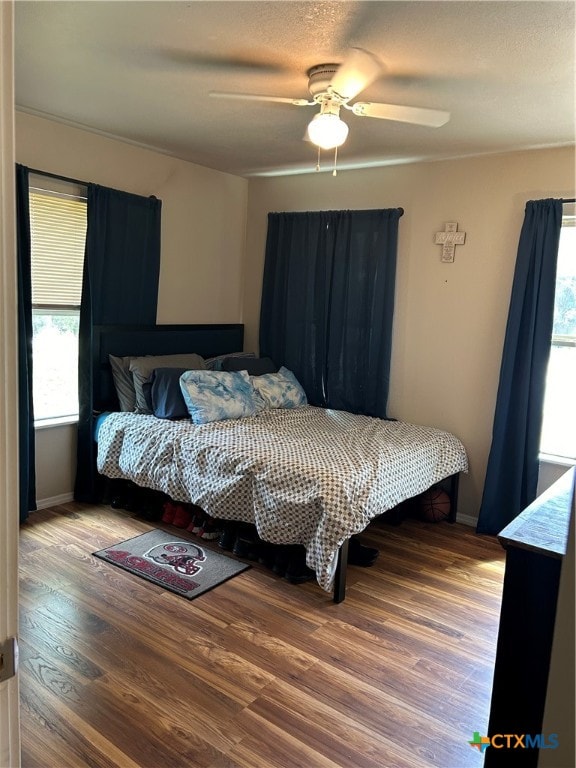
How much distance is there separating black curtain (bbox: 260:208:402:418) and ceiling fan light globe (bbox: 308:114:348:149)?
5.90ft

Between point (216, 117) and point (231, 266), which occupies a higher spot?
point (216, 117)

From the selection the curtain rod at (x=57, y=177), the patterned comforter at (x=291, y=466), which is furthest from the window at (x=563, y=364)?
the curtain rod at (x=57, y=177)

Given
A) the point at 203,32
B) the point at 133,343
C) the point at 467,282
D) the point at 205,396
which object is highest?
the point at 203,32

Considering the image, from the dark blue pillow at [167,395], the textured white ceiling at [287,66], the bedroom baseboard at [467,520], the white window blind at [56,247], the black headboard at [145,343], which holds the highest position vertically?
the textured white ceiling at [287,66]

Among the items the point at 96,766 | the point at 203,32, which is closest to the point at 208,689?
the point at 96,766

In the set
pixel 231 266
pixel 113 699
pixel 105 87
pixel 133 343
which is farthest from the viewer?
pixel 231 266

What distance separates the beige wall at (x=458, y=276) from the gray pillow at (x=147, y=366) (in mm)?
1544

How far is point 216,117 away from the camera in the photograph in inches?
131

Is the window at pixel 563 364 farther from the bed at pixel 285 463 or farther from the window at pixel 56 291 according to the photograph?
the window at pixel 56 291

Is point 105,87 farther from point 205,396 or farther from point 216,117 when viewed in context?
point 205,396

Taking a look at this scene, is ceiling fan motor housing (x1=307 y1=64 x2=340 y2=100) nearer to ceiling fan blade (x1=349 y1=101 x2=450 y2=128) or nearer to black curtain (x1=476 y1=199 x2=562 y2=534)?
ceiling fan blade (x1=349 y1=101 x2=450 y2=128)

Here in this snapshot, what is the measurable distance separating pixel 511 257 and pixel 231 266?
2339 millimetres

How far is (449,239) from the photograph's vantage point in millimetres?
4047

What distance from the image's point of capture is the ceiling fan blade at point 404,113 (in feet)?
8.33
